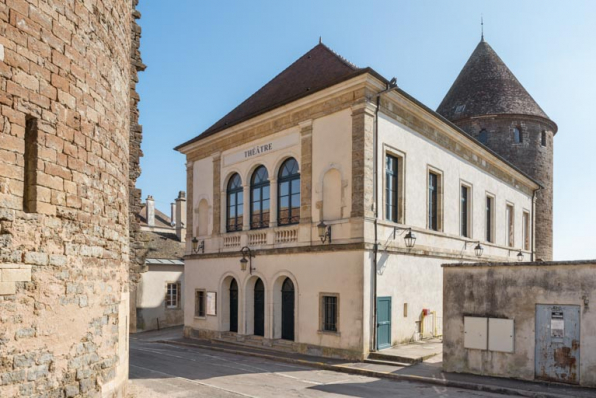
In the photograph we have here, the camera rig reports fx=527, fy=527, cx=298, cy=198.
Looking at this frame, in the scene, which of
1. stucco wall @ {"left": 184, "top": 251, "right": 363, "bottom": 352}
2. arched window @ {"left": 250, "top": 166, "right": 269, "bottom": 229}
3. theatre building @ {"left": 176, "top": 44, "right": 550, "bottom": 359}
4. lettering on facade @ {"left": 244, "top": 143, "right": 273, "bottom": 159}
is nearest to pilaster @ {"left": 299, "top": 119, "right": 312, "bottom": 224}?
theatre building @ {"left": 176, "top": 44, "right": 550, "bottom": 359}

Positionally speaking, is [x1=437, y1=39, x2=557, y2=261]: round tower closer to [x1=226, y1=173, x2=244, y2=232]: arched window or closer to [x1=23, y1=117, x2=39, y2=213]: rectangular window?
[x1=226, y1=173, x2=244, y2=232]: arched window

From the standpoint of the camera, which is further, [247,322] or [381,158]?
[247,322]

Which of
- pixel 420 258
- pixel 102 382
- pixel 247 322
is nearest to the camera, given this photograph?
pixel 102 382

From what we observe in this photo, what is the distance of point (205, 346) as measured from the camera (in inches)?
811

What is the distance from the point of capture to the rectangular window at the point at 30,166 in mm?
5039

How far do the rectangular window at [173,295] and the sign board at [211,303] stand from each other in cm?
743

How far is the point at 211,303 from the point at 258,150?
6966mm

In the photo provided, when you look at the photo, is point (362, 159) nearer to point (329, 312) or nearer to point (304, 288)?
point (304, 288)

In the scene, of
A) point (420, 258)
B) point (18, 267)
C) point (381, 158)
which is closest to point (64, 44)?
point (18, 267)

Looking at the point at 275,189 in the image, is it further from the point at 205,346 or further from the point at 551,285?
the point at 551,285

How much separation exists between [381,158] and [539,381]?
806 cm

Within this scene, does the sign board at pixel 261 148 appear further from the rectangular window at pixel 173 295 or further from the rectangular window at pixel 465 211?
the rectangular window at pixel 173 295

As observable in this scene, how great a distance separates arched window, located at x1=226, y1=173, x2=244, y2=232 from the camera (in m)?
21.9

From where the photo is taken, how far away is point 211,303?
2256cm
